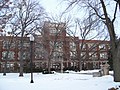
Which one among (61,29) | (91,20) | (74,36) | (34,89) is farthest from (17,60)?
(34,89)

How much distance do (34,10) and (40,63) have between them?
5357 cm

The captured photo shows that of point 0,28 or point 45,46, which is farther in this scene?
point 45,46

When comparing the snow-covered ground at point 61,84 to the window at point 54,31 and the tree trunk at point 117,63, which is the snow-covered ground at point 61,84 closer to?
the tree trunk at point 117,63

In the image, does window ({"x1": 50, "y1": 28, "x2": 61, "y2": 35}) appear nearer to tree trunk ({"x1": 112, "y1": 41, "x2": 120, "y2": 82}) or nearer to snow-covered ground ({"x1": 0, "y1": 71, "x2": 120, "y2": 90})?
snow-covered ground ({"x1": 0, "y1": 71, "x2": 120, "y2": 90})

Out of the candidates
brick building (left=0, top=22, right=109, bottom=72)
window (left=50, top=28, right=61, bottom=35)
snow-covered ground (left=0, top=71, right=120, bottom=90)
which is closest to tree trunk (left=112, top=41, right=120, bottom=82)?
snow-covered ground (left=0, top=71, right=120, bottom=90)

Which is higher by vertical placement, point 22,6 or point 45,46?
point 22,6

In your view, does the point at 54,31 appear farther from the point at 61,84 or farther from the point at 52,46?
the point at 61,84

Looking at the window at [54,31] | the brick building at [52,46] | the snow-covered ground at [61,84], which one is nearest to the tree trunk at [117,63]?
the snow-covered ground at [61,84]

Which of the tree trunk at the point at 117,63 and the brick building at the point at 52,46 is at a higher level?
the brick building at the point at 52,46

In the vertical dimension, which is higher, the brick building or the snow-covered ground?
the brick building

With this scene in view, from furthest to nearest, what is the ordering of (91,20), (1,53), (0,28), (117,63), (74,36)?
(1,53) < (74,36) < (91,20) < (117,63) < (0,28)

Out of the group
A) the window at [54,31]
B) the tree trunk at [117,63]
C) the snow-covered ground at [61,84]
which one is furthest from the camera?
the window at [54,31]

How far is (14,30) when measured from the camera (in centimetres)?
4041

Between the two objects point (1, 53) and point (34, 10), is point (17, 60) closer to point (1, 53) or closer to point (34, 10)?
point (1, 53)
